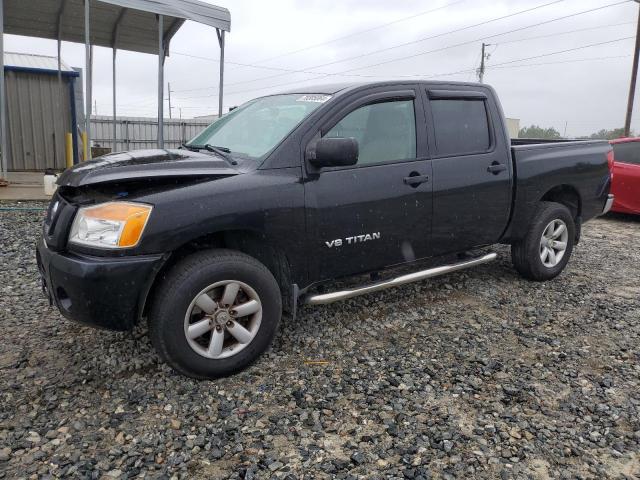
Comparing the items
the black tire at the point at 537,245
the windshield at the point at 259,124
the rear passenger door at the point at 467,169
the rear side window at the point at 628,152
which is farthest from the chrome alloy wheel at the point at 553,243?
the rear side window at the point at 628,152

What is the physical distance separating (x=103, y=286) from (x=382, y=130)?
85.1 inches

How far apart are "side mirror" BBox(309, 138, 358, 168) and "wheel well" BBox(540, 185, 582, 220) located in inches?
106

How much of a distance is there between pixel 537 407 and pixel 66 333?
3.09 meters

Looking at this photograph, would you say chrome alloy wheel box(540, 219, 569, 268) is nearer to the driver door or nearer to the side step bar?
the side step bar

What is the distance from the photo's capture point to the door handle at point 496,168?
4077 mm

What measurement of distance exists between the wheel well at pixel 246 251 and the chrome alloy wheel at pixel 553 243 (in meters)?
2.77

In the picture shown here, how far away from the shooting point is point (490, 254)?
432 centimetres

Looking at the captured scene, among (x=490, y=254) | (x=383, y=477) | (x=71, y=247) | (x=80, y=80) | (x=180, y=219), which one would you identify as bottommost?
(x=383, y=477)

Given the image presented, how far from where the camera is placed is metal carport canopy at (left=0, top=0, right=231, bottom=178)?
316 inches

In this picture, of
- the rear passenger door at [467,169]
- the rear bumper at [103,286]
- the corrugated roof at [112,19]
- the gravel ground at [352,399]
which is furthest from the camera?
the corrugated roof at [112,19]

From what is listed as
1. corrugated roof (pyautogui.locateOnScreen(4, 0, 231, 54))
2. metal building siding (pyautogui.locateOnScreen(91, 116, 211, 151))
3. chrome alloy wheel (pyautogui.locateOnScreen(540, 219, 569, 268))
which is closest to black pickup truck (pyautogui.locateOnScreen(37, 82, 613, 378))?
chrome alloy wheel (pyautogui.locateOnScreen(540, 219, 569, 268))

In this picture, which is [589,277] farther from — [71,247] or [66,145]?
[66,145]

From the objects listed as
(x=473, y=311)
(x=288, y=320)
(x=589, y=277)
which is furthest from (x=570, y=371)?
(x=589, y=277)

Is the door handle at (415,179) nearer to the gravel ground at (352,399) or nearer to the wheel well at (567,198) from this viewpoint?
the gravel ground at (352,399)
